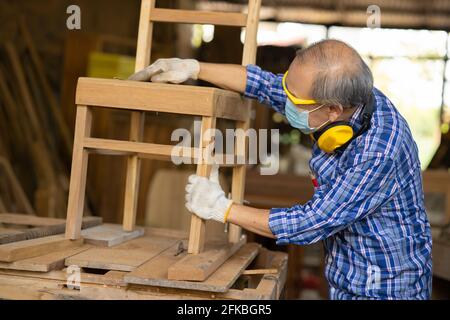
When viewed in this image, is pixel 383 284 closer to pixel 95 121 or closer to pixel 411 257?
pixel 411 257

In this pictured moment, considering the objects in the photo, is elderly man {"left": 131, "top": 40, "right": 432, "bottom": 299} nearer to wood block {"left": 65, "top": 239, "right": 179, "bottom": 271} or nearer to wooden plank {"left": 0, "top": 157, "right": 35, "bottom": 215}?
wood block {"left": 65, "top": 239, "right": 179, "bottom": 271}

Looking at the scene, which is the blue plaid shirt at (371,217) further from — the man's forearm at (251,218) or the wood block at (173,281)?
the wood block at (173,281)

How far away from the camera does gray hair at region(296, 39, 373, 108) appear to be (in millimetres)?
1873

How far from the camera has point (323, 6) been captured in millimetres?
9039

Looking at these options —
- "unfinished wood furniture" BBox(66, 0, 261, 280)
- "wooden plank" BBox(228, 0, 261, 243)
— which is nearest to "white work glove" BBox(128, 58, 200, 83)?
"unfinished wood furniture" BBox(66, 0, 261, 280)

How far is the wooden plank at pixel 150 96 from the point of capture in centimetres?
197

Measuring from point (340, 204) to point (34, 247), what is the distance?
879 mm

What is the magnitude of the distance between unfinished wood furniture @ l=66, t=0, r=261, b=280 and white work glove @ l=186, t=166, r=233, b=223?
0.04m

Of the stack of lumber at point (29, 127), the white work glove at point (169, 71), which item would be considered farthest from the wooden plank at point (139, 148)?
the stack of lumber at point (29, 127)

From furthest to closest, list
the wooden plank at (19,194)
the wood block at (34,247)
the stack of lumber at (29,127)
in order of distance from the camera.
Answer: the stack of lumber at (29,127), the wooden plank at (19,194), the wood block at (34,247)

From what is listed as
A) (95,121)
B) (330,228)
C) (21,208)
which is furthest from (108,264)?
(95,121)

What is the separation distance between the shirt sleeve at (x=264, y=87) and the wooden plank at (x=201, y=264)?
0.53 metres

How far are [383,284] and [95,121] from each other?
443 centimetres

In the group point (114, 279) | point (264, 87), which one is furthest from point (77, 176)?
point (264, 87)
